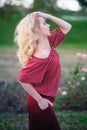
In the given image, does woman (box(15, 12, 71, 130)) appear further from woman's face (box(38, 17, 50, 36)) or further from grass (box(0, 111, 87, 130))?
grass (box(0, 111, 87, 130))

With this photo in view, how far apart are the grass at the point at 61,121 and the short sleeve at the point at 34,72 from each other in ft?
7.24

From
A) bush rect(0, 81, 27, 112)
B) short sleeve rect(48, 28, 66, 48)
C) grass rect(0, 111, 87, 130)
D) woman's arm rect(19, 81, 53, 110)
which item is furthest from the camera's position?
bush rect(0, 81, 27, 112)

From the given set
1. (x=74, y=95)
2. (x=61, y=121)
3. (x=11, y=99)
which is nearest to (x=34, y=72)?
(x=61, y=121)

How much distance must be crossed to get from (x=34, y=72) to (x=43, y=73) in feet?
0.29

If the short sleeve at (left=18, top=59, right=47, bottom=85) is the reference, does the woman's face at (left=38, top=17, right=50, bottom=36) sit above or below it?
above

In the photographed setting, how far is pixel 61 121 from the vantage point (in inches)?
285

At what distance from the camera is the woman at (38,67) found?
4617 mm

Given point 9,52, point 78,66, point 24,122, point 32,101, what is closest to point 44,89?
point 32,101

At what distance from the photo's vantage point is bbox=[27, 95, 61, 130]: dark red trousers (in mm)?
4680

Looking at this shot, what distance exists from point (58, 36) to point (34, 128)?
946 millimetres

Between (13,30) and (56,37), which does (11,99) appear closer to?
(56,37)

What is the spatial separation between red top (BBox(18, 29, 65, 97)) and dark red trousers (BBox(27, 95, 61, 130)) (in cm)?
12

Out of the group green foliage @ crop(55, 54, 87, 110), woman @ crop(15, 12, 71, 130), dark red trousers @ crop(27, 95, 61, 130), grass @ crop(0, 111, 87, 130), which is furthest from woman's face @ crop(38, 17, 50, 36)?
green foliage @ crop(55, 54, 87, 110)

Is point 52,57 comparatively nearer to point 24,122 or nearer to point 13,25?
point 24,122
